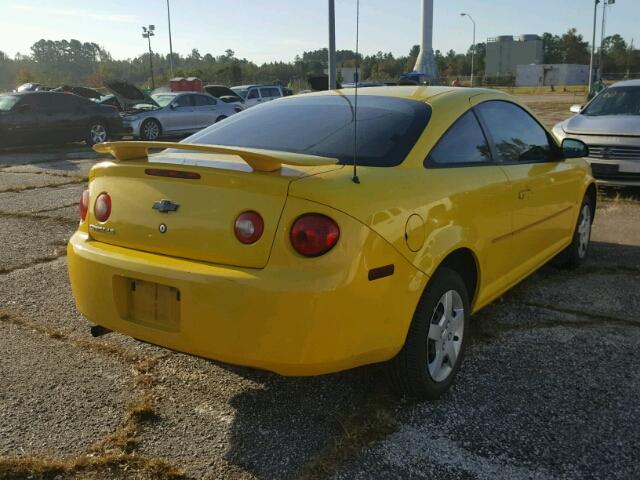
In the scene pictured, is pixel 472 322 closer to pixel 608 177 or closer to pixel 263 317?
pixel 263 317

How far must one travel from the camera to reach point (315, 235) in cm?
250

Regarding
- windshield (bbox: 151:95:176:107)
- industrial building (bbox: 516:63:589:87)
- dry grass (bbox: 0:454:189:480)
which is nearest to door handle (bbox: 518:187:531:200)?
dry grass (bbox: 0:454:189:480)

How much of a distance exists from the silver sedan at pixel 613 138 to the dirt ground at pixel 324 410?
13.8 ft

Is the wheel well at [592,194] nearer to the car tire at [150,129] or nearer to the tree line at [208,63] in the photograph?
the car tire at [150,129]

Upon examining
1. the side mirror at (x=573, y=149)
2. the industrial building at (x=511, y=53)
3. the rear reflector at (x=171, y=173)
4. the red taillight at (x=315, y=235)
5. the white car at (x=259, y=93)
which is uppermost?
the industrial building at (x=511, y=53)

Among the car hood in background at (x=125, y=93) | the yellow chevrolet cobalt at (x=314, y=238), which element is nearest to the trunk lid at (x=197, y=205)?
the yellow chevrolet cobalt at (x=314, y=238)

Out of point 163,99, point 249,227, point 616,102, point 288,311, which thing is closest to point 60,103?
point 163,99

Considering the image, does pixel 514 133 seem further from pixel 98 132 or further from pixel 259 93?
pixel 259 93

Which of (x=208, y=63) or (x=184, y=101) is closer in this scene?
(x=184, y=101)

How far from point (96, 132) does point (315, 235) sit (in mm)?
15572

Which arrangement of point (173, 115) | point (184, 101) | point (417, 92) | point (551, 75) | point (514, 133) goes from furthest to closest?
point (551, 75) < point (184, 101) < point (173, 115) < point (514, 133) < point (417, 92)

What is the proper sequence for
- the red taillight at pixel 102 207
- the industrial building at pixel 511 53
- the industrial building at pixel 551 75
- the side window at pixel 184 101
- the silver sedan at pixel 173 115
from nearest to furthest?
the red taillight at pixel 102 207 → the silver sedan at pixel 173 115 → the side window at pixel 184 101 → the industrial building at pixel 551 75 → the industrial building at pixel 511 53

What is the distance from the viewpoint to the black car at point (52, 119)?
15.4 metres

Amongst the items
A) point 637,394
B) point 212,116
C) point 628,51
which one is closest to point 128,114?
point 212,116
